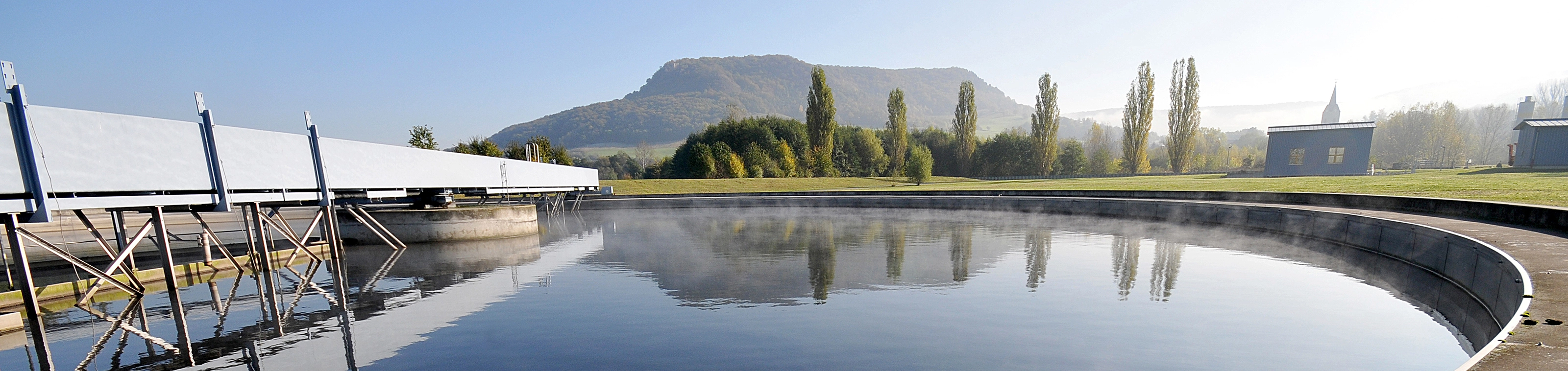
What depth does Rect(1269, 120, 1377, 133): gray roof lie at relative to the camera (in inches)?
1412

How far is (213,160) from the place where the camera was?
466 inches

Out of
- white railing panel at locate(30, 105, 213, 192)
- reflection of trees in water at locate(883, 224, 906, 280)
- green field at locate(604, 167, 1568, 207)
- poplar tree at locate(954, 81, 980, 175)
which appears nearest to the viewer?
white railing panel at locate(30, 105, 213, 192)

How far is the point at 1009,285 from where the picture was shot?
9969 mm

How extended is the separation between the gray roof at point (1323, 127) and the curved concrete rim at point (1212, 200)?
2166 centimetres

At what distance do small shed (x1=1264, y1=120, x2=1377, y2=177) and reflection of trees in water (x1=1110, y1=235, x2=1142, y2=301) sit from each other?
104 feet

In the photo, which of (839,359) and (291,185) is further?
(291,185)

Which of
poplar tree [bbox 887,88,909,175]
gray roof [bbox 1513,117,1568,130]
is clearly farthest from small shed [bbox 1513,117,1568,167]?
poplar tree [bbox 887,88,909,175]

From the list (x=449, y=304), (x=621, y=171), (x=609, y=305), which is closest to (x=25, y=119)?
(x=449, y=304)

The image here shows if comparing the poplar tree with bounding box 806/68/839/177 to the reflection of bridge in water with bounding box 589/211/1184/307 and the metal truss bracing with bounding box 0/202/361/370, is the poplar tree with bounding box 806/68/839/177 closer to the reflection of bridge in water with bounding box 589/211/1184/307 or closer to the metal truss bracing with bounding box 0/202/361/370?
the reflection of bridge in water with bounding box 589/211/1184/307

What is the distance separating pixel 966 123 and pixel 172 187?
215 feet

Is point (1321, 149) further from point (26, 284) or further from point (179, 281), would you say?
point (26, 284)

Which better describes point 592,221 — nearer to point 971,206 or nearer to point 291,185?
point 291,185

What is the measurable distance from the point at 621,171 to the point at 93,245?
92159 millimetres

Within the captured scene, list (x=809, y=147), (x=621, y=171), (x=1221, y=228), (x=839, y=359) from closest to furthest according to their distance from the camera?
(x=839, y=359), (x=1221, y=228), (x=809, y=147), (x=621, y=171)
